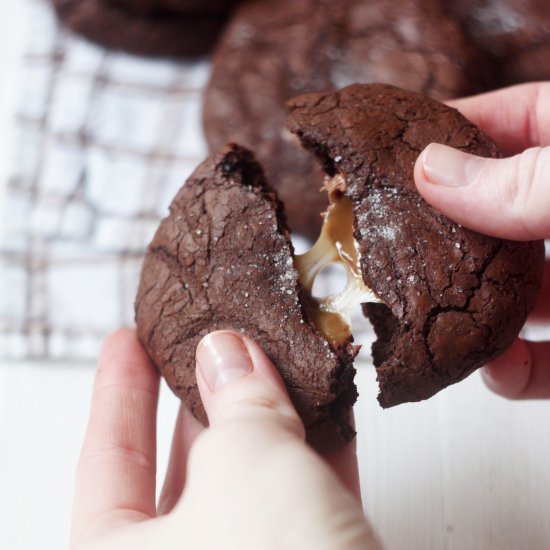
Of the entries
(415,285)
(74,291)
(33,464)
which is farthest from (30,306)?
(415,285)

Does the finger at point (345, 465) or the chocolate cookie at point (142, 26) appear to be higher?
the chocolate cookie at point (142, 26)

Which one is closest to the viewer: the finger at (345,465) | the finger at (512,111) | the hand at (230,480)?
the hand at (230,480)

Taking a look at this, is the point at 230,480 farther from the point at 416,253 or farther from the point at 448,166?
the point at 448,166

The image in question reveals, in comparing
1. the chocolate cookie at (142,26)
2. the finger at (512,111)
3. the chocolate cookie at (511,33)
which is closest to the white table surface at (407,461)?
the finger at (512,111)

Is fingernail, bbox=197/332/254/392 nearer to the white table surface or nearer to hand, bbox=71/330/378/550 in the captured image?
hand, bbox=71/330/378/550

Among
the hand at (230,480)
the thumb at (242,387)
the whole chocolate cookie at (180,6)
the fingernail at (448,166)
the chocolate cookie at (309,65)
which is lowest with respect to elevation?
the hand at (230,480)

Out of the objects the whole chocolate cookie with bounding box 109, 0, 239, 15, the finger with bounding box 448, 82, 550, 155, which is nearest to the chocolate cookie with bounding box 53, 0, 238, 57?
the whole chocolate cookie with bounding box 109, 0, 239, 15

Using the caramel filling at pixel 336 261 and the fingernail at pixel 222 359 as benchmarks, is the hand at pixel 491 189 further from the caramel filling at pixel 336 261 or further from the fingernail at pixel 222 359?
the fingernail at pixel 222 359
